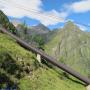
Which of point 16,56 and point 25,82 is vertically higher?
point 16,56

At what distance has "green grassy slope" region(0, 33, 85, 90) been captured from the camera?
→ 44.6 metres

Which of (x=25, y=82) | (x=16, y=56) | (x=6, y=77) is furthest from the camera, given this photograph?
(x=16, y=56)

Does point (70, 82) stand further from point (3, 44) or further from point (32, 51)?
point (3, 44)

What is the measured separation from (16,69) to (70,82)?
1493 centimetres

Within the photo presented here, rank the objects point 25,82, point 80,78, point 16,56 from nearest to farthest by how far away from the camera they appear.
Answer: point 25,82 → point 16,56 → point 80,78

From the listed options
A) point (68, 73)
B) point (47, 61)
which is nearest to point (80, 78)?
point (68, 73)

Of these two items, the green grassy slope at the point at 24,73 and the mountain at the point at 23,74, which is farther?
the green grassy slope at the point at 24,73

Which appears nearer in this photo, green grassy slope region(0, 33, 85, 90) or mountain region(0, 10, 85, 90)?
mountain region(0, 10, 85, 90)

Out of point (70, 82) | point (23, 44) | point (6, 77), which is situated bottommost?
point (70, 82)

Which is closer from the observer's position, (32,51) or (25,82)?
(25,82)

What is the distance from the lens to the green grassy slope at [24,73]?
44.6 m

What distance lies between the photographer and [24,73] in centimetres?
4897

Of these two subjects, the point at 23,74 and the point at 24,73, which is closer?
the point at 23,74

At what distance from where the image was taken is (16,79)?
45188 millimetres
